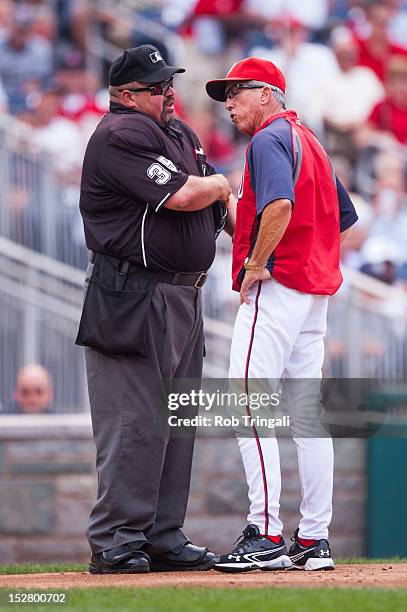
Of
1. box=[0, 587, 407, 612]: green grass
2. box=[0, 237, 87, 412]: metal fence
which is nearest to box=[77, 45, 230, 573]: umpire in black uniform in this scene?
box=[0, 587, 407, 612]: green grass

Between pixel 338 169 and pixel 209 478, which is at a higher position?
pixel 338 169

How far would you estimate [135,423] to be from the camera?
537 cm

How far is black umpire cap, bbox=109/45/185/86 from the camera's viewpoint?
212 inches

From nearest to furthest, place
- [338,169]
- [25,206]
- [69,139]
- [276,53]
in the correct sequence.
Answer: [25,206], [69,139], [338,169], [276,53]

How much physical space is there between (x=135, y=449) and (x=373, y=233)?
21.1ft

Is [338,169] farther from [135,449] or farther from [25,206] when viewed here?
[135,449]

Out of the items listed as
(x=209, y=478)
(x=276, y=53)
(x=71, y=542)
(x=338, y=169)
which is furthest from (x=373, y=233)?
(x=71, y=542)

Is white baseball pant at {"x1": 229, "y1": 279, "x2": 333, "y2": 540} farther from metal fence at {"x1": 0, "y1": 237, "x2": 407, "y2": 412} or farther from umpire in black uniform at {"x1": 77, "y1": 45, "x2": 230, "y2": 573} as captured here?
metal fence at {"x1": 0, "y1": 237, "x2": 407, "y2": 412}

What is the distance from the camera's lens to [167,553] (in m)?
5.52

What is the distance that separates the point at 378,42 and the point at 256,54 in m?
1.42

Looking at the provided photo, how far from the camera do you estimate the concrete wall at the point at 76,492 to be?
886cm

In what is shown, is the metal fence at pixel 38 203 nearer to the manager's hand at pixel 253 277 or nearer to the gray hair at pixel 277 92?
the gray hair at pixel 277 92

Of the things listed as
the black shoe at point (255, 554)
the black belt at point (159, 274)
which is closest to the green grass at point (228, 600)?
the black shoe at point (255, 554)

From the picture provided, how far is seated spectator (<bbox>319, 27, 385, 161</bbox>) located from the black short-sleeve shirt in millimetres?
7149
